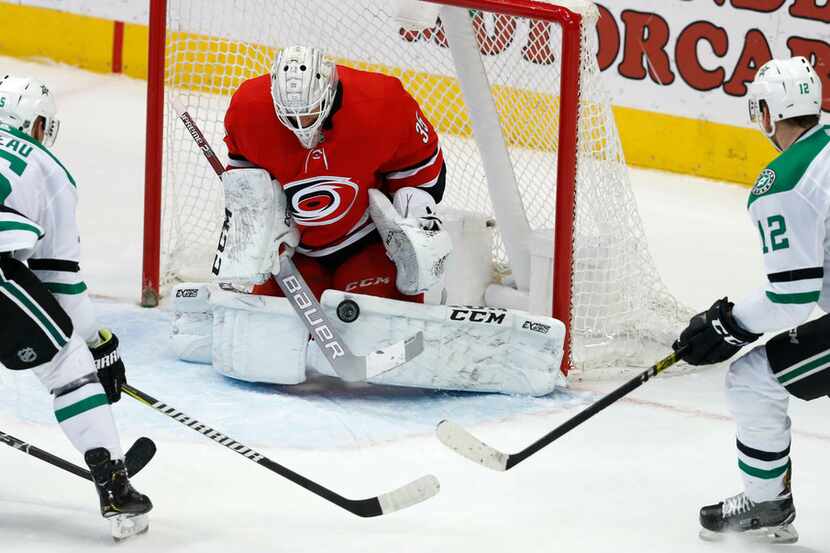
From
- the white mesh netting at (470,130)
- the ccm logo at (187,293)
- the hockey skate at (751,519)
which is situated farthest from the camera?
the white mesh netting at (470,130)

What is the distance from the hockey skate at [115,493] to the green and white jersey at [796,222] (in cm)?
123

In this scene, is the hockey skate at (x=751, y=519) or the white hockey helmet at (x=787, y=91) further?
the hockey skate at (x=751, y=519)

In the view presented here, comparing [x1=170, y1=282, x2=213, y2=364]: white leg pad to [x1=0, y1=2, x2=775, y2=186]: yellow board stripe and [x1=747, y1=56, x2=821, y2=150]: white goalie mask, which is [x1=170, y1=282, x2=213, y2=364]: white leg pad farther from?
[x1=747, y1=56, x2=821, y2=150]: white goalie mask

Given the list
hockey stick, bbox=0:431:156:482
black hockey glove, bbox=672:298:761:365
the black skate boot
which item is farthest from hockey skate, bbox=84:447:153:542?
black hockey glove, bbox=672:298:761:365

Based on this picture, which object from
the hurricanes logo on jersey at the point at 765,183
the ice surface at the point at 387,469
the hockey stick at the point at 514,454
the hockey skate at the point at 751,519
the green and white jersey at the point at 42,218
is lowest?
the ice surface at the point at 387,469

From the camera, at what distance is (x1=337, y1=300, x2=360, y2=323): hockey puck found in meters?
3.51

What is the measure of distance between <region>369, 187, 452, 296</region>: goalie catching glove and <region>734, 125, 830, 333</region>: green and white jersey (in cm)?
113

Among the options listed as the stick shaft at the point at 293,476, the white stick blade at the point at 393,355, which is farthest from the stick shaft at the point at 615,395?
the white stick blade at the point at 393,355

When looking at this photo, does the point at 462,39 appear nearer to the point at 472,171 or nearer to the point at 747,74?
the point at 472,171

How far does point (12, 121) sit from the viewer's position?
8.63ft

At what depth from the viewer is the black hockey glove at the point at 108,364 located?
2721 millimetres

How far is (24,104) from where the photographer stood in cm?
264

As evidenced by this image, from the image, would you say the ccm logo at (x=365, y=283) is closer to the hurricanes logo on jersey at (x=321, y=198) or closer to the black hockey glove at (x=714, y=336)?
the hurricanes logo on jersey at (x=321, y=198)

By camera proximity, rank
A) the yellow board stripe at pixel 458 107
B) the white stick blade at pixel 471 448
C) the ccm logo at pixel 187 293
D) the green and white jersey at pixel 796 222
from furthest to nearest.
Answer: the yellow board stripe at pixel 458 107
the ccm logo at pixel 187 293
the white stick blade at pixel 471 448
the green and white jersey at pixel 796 222
